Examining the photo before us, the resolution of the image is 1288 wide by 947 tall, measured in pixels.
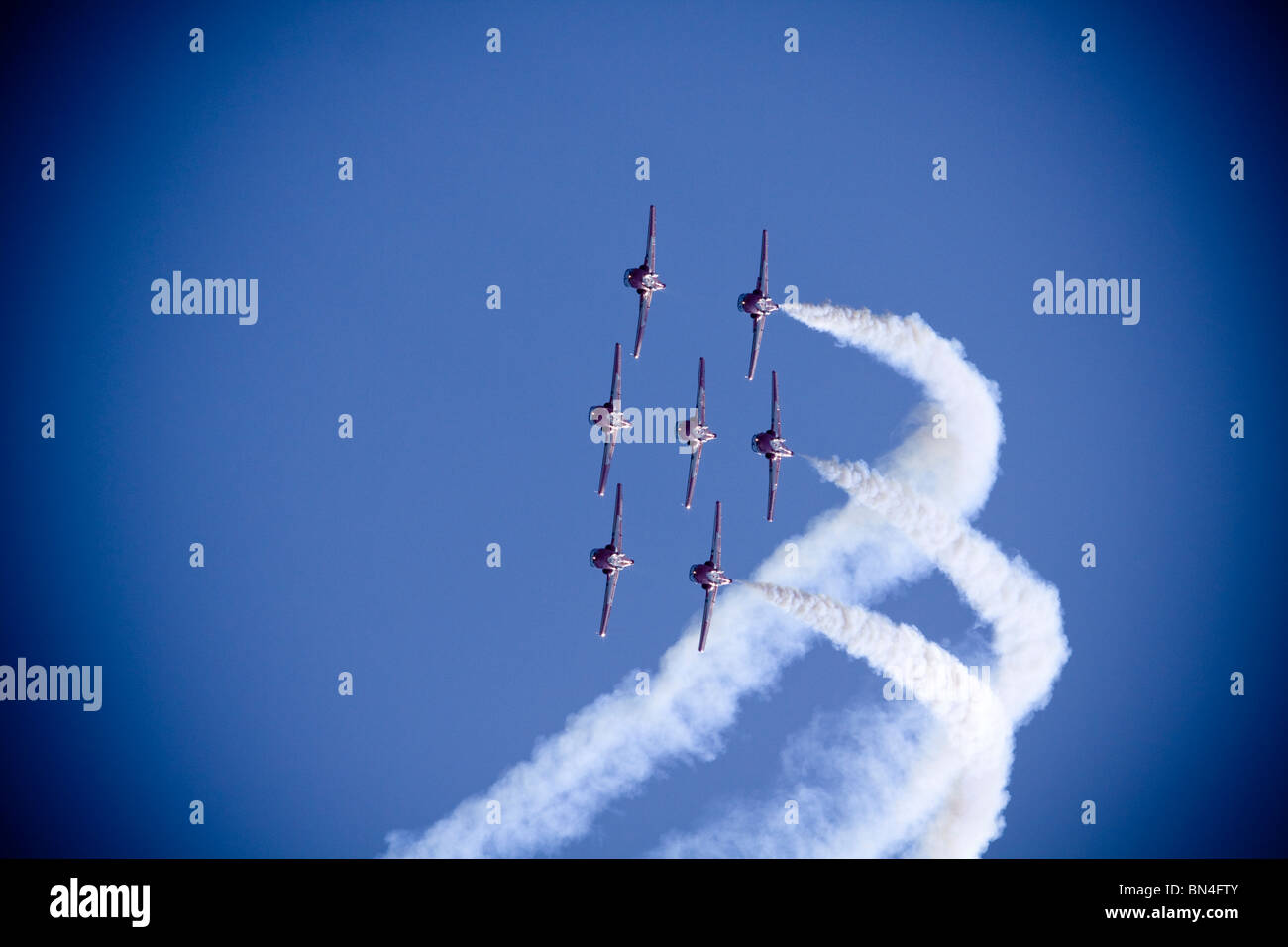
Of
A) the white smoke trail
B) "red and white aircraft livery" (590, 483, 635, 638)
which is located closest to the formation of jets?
"red and white aircraft livery" (590, 483, 635, 638)

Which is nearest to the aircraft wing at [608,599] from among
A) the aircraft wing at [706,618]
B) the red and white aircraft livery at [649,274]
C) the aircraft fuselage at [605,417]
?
the aircraft wing at [706,618]

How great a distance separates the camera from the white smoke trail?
67688 millimetres

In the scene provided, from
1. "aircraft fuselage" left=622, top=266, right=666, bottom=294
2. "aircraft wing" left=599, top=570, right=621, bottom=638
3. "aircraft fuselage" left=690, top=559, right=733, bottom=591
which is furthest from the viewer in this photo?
"aircraft wing" left=599, top=570, right=621, bottom=638

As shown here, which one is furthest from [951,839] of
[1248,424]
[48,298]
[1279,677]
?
[48,298]

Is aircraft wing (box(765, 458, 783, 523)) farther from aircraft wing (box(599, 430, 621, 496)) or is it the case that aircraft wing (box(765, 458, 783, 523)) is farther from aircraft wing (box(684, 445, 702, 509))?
aircraft wing (box(599, 430, 621, 496))

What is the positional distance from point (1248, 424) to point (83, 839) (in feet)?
247

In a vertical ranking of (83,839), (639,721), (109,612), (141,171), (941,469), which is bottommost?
(83,839)

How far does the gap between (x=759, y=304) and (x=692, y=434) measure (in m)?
7.27

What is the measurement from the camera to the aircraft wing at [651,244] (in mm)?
65062

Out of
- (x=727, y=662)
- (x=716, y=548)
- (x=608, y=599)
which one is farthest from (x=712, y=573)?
(x=727, y=662)

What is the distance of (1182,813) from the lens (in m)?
78.7

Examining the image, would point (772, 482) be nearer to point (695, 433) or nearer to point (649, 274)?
point (695, 433)

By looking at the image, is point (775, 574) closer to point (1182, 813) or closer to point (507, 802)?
point (507, 802)
